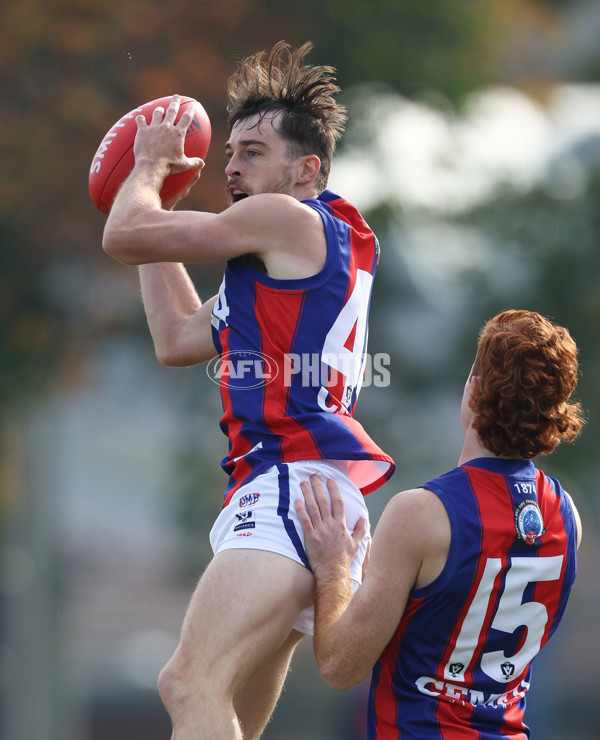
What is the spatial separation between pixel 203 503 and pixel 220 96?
4076 millimetres

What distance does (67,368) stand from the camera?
10.5 meters

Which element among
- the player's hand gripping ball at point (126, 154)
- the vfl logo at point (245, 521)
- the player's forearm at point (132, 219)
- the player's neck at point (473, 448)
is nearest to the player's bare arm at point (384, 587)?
the player's neck at point (473, 448)

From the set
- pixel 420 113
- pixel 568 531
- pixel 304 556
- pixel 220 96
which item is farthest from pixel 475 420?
pixel 420 113

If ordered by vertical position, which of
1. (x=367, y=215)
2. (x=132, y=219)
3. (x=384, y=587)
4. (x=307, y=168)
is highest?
(x=367, y=215)

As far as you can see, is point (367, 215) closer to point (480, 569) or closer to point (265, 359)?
point (265, 359)

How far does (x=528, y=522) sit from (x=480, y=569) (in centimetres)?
19

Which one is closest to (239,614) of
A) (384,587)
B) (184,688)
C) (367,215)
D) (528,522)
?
(184,688)

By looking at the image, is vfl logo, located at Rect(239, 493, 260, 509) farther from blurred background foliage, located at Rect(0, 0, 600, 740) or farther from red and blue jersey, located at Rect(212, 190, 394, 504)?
blurred background foliage, located at Rect(0, 0, 600, 740)

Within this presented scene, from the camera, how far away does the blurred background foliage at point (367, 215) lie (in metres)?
9.55

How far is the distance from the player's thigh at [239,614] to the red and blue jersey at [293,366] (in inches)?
14.5

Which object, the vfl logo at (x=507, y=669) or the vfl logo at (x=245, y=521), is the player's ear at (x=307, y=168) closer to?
the vfl logo at (x=245, y=521)

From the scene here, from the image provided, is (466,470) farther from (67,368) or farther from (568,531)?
(67,368)

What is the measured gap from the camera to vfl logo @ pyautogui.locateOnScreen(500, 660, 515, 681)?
3076 mm

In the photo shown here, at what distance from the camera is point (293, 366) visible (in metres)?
3.57
